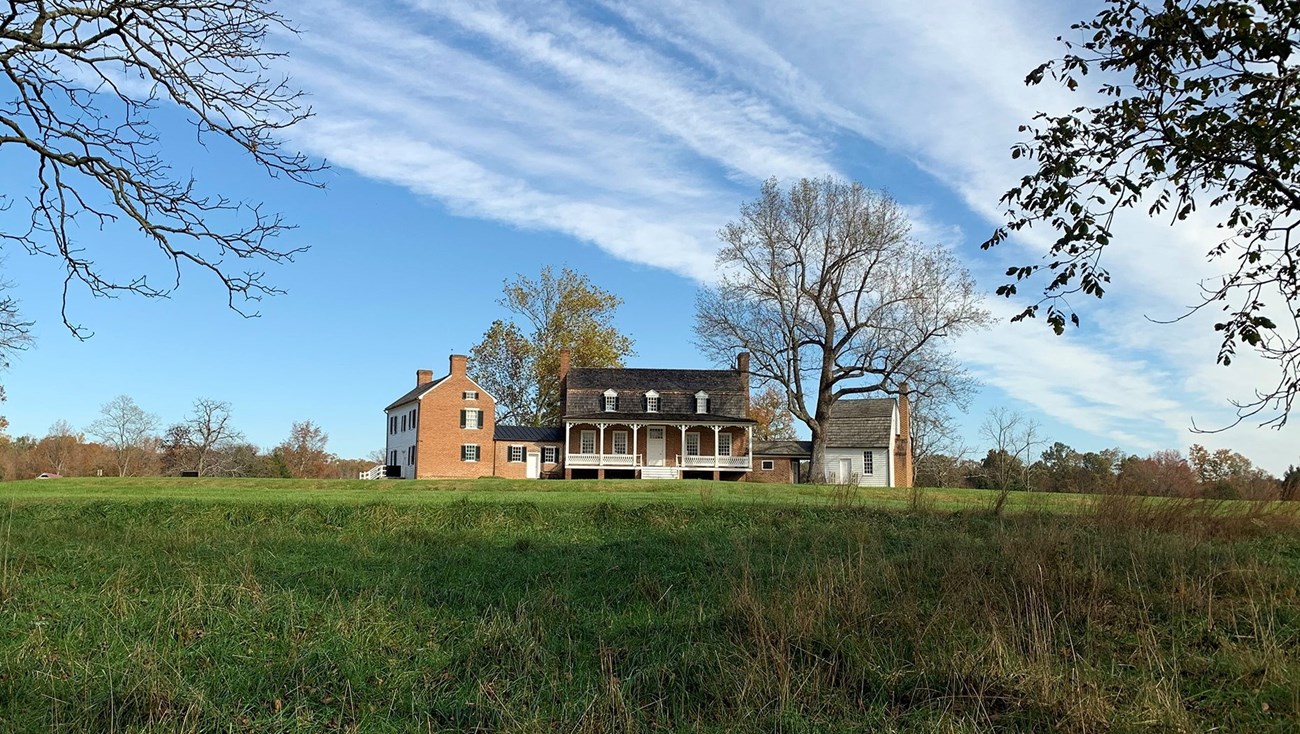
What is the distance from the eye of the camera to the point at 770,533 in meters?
13.0

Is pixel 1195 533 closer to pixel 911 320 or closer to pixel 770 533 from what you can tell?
pixel 770 533

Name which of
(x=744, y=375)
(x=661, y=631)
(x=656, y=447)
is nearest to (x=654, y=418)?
(x=656, y=447)

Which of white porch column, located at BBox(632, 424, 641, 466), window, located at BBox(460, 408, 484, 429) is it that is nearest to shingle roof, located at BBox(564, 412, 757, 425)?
white porch column, located at BBox(632, 424, 641, 466)

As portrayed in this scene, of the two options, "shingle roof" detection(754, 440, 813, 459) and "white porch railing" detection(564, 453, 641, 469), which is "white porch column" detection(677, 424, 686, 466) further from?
"shingle roof" detection(754, 440, 813, 459)

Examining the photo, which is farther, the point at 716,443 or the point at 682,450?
the point at 682,450

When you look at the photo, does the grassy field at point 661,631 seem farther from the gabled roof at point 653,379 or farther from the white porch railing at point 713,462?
the gabled roof at point 653,379

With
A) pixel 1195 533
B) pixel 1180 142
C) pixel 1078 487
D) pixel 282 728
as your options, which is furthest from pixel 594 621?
pixel 1078 487

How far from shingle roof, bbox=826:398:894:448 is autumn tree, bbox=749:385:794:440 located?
6.94m

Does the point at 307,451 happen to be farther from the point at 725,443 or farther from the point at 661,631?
the point at 661,631

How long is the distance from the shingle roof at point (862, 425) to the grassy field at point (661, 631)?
3689 cm

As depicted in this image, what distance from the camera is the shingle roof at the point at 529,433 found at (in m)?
50.0

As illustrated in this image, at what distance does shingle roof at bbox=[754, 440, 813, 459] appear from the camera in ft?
168

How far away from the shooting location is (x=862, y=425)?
5031 centimetres

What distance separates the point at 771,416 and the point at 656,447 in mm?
13230
